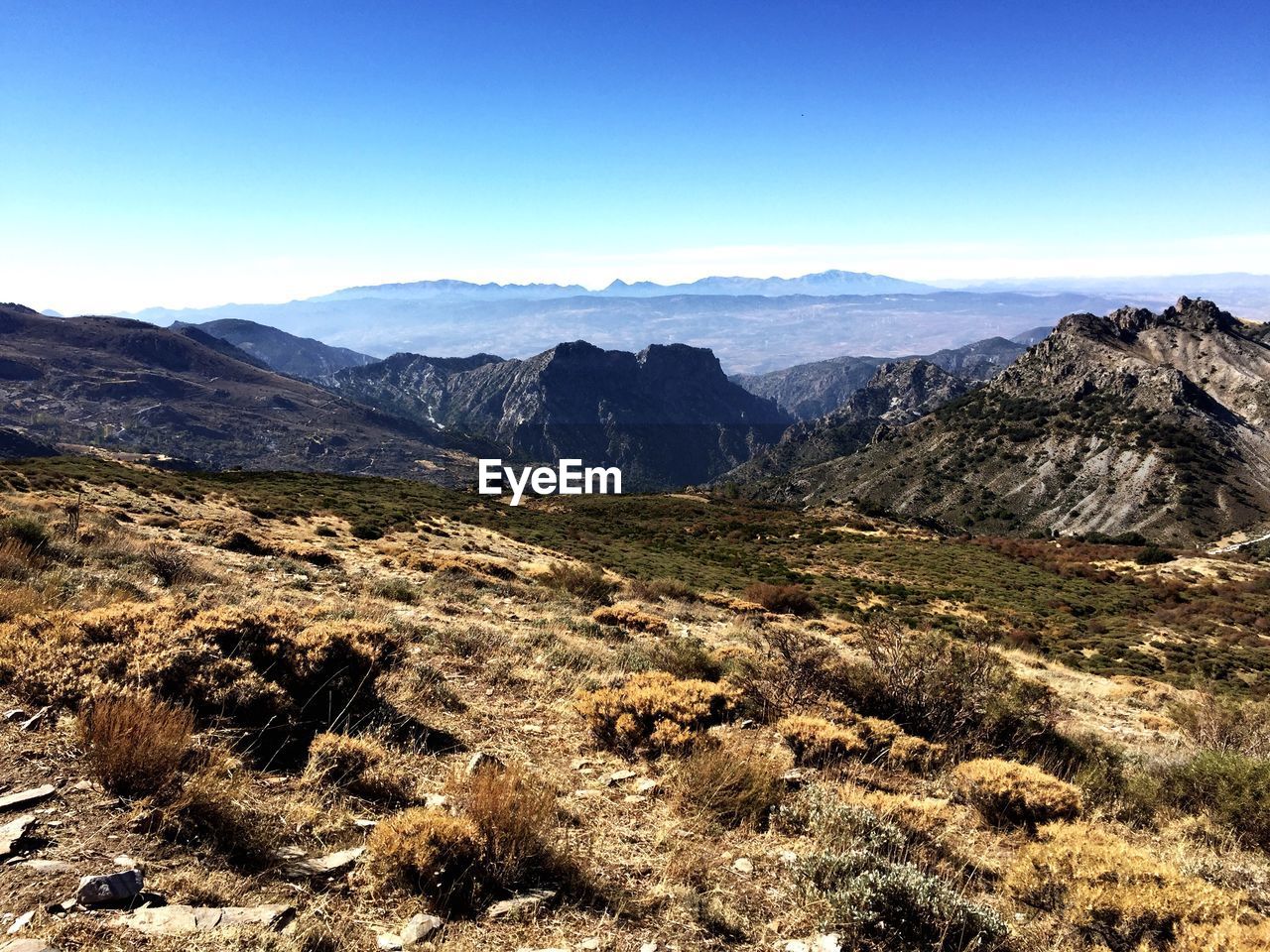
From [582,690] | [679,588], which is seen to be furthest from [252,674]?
[679,588]

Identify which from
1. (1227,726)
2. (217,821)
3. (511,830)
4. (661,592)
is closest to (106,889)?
(217,821)

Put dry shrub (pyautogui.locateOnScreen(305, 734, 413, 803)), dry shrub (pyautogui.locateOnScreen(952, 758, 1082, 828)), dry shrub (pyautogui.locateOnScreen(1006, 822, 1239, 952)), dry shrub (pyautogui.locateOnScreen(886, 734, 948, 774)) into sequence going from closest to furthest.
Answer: dry shrub (pyautogui.locateOnScreen(1006, 822, 1239, 952)) < dry shrub (pyautogui.locateOnScreen(305, 734, 413, 803)) < dry shrub (pyautogui.locateOnScreen(952, 758, 1082, 828)) < dry shrub (pyautogui.locateOnScreen(886, 734, 948, 774))

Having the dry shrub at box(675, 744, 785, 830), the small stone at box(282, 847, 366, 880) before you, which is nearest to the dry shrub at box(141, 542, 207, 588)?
the small stone at box(282, 847, 366, 880)

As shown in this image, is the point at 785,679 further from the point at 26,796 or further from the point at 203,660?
the point at 26,796

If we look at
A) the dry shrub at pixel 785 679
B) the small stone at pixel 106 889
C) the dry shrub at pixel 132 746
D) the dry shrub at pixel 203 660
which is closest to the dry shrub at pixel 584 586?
the dry shrub at pixel 785 679

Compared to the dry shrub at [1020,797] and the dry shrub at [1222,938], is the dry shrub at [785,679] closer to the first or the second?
the dry shrub at [1020,797]

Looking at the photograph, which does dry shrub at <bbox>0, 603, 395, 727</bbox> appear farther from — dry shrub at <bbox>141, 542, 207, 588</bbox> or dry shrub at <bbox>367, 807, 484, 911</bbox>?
dry shrub at <bbox>141, 542, 207, 588</bbox>
